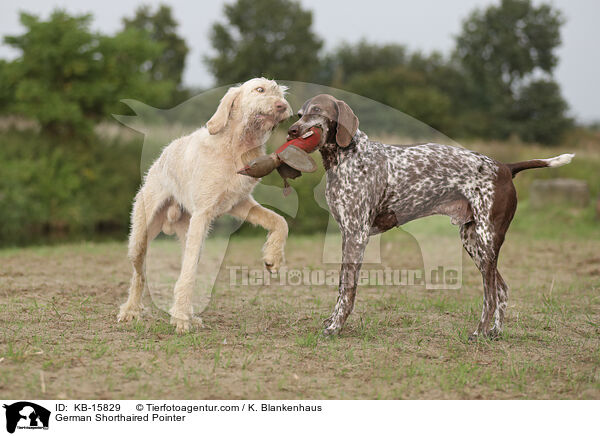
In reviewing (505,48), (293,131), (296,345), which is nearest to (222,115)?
(293,131)

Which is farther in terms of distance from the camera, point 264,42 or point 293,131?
point 264,42

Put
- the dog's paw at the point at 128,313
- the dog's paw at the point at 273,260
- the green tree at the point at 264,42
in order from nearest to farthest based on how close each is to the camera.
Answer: the dog's paw at the point at 273,260 → the dog's paw at the point at 128,313 → the green tree at the point at 264,42

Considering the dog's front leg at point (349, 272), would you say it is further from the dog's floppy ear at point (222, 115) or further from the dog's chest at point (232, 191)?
the dog's floppy ear at point (222, 115)

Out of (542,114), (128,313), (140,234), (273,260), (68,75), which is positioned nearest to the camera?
(273,260)

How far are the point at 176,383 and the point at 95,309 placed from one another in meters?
2.93

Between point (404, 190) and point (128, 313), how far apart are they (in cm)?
305

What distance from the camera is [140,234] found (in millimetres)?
6594

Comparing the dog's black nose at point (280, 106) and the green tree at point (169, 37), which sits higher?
the green tree at point (169, 37)

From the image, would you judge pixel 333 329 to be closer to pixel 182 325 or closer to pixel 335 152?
pixel 182 325

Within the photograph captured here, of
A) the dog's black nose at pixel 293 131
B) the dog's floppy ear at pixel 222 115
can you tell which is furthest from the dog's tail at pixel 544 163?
the dog's floppy ear at pixel 222 115

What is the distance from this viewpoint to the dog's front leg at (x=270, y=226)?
237 inches

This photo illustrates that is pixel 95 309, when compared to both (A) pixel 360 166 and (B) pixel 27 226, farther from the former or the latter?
(B) pixel 27 226

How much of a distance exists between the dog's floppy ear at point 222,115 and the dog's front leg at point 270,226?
77 cm

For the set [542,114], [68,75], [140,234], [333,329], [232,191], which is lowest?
[333,329]
